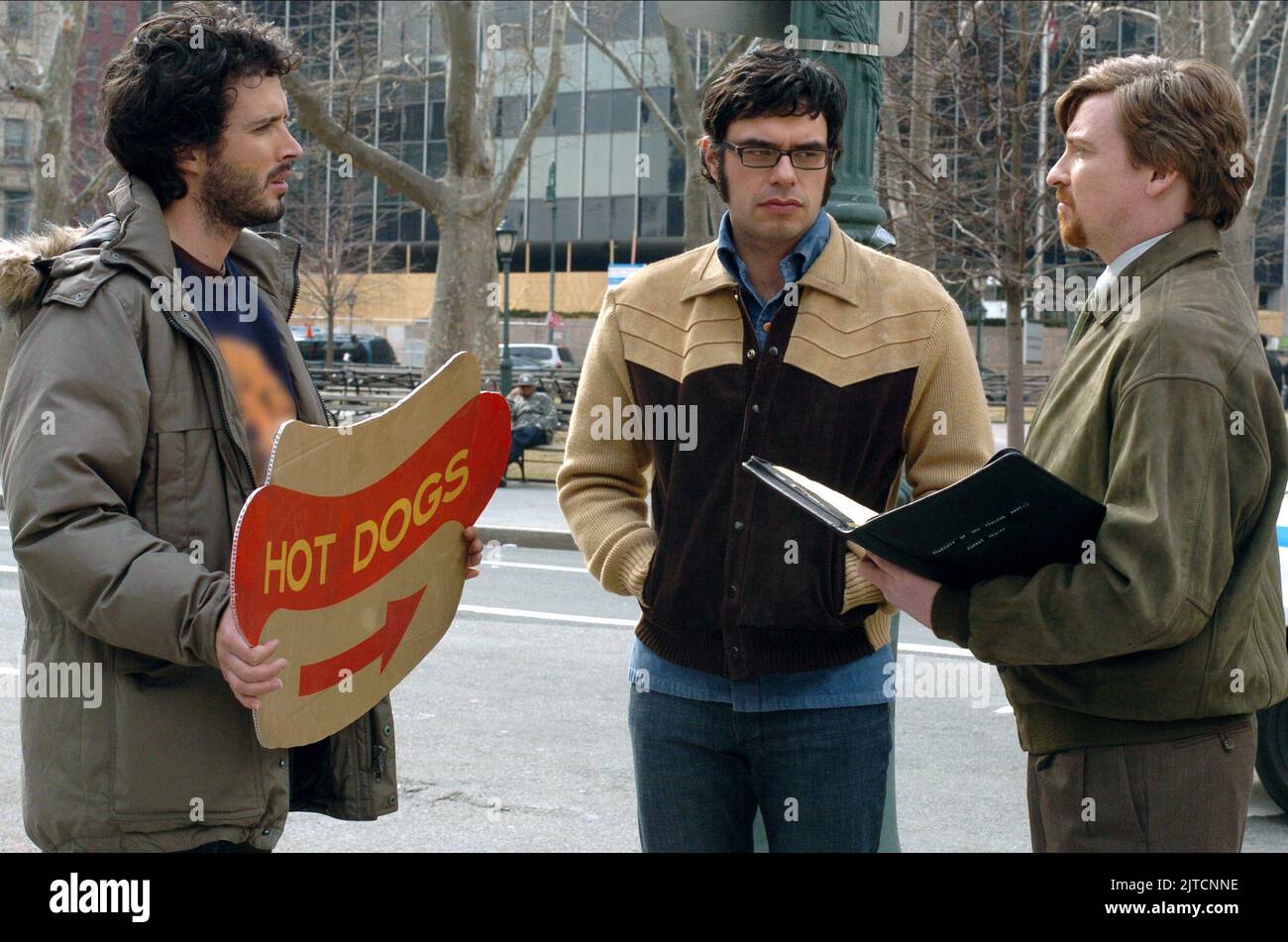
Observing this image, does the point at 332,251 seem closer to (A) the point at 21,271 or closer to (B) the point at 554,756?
(B) the point at 554,756

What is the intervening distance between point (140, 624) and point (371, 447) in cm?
45

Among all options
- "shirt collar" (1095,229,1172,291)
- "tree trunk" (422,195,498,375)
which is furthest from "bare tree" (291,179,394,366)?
"shirt collar" (1095,229,1172,291)

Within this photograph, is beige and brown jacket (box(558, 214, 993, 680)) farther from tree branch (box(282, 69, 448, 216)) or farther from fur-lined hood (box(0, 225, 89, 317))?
tree branch (box(282, 69, 448, 216))

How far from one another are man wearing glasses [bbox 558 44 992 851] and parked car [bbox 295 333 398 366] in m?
46.0

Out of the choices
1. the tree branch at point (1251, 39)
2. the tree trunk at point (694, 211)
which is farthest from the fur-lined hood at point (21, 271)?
the tree trunk at point (694, 211)

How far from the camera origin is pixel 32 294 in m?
2.35

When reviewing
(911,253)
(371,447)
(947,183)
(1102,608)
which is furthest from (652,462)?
(911,253)

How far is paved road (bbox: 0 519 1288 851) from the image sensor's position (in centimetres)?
532

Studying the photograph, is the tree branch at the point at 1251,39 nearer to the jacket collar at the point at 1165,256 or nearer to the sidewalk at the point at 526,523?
the sidewalk at the point at 526,523

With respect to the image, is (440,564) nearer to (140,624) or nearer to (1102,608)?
(140,624)

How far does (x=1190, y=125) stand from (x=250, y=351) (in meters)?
1.63

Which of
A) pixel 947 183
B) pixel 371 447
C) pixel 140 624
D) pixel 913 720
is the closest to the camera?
pixel 140 624

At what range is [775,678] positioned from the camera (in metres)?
2.75

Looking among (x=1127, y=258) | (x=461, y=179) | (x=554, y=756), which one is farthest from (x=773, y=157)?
(x=461, y=179)
